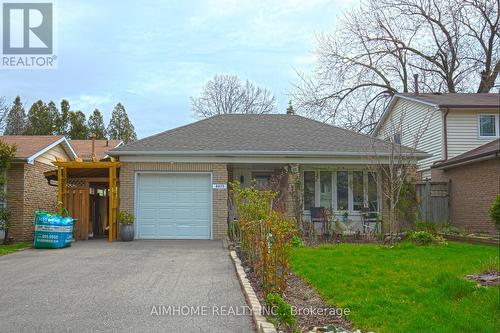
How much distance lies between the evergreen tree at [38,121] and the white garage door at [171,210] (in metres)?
29.8

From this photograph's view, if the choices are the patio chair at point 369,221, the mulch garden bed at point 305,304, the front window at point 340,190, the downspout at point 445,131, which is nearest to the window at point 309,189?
the front window at point 340,190

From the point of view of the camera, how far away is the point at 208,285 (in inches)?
346

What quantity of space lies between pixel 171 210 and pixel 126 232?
1.66m

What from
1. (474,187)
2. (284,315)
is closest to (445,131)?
(474,187)

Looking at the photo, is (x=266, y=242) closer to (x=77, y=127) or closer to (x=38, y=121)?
(x=38, y=121)

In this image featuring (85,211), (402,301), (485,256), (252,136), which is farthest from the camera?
(252,136)

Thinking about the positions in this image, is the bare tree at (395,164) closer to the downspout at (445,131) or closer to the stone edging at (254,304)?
the downspout at (445,131)

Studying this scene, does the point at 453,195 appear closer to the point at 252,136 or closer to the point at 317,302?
the point at 252,136

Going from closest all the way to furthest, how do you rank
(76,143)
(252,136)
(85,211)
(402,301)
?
(402,301) < (85,211) < (252,136) < (76,143)

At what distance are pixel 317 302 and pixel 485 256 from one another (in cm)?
557

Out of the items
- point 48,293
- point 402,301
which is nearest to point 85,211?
point 48,293

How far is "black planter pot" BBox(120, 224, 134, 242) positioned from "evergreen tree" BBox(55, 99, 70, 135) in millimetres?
31385

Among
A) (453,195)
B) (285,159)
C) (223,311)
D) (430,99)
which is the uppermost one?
(430,99)

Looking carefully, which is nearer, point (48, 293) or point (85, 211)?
point (48, 293)
